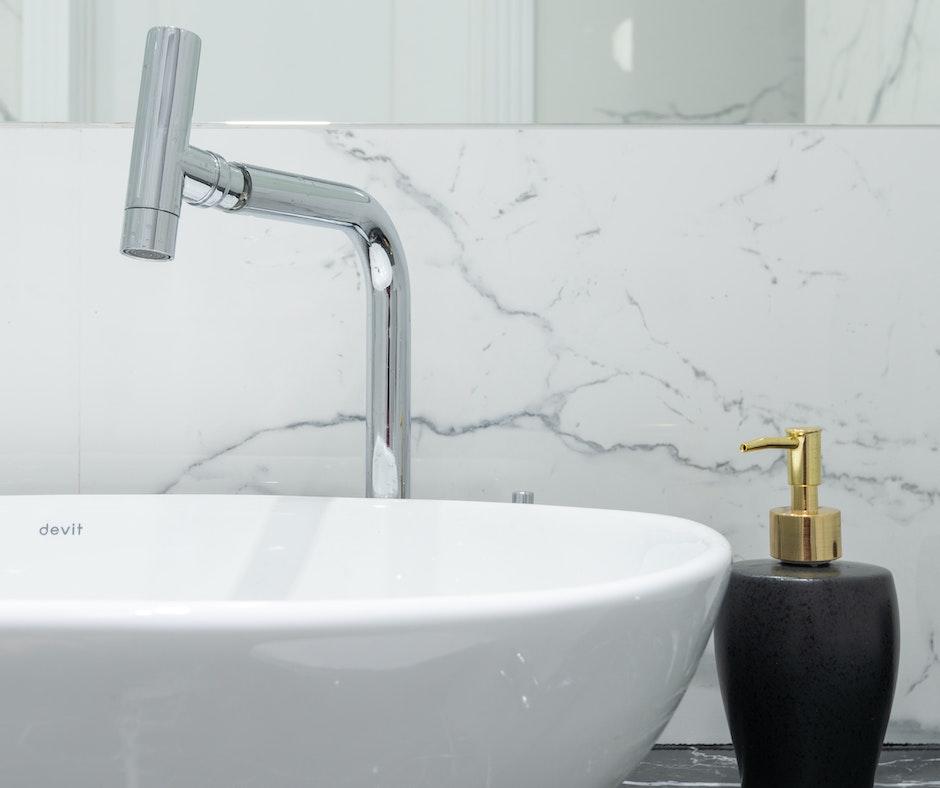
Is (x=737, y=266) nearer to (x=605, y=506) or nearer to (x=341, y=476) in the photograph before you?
(x=605, y=506)

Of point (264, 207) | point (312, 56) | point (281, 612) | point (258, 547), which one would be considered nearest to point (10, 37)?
point (312, 56)

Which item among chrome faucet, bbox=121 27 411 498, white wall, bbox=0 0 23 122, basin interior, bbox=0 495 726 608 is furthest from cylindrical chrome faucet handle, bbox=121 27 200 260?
white wall, bbox=0 0 23 122

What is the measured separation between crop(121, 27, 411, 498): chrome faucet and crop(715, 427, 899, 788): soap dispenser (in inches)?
9.2

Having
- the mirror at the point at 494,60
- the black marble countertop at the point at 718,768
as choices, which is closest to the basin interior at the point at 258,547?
the black marble countertop at the point at 718,768

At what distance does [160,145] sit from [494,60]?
1.10 ft

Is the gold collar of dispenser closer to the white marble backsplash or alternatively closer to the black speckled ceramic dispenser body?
the black speckled ceramic dispenser body

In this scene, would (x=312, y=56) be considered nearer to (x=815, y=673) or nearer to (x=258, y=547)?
(x=258, y=547)

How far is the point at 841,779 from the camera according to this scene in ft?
1.52

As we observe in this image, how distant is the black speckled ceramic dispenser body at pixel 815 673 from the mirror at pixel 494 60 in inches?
15.2

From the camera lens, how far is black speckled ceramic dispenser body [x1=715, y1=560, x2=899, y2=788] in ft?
1.51

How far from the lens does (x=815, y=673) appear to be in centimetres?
46

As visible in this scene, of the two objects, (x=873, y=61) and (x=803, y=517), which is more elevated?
(x=873, y=61)

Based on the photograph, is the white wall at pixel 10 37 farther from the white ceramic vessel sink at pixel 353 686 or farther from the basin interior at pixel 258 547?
the white ceramic vessel sink at pixel 353 686

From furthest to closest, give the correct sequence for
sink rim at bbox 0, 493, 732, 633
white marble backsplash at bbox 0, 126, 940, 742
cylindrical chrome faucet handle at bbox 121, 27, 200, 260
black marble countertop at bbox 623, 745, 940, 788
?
white marble backsplash at bbox 0, 126, 940, 742
black marble countertop at bbox 623, 745, 940, 788
cylindrical chrome faucet handle at bbox 121, 27, 200, 260
sink rim at bbox 0, 493, 732, 633
